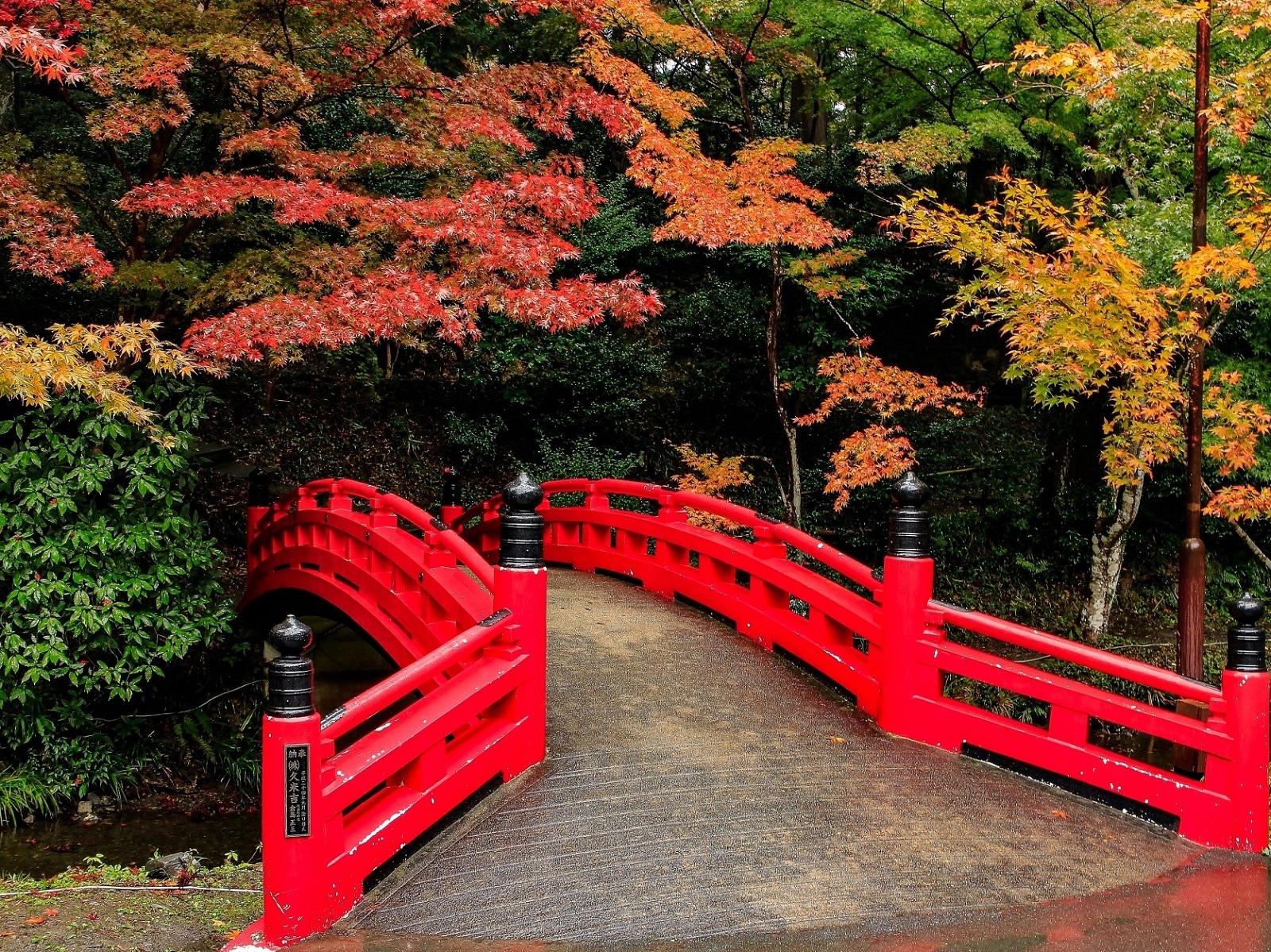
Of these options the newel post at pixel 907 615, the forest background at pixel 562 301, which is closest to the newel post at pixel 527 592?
the newel post at pixel 907 615

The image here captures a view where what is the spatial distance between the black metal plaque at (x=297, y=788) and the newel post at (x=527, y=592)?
62.3 inches

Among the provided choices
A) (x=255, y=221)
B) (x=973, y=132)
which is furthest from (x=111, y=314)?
(x=973, y=132)

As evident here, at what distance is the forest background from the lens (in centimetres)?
848

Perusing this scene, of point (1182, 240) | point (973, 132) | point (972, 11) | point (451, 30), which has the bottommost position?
point (1182, 240)

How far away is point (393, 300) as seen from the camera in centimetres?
874

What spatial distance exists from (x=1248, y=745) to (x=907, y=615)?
182 centimetres

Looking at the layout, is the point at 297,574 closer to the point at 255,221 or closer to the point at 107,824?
the point at 107,824

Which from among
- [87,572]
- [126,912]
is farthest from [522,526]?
[87,572]

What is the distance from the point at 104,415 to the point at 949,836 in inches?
272

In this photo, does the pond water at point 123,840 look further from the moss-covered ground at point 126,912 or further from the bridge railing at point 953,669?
the bridge railing at point 953,669

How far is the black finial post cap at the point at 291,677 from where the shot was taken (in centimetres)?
409

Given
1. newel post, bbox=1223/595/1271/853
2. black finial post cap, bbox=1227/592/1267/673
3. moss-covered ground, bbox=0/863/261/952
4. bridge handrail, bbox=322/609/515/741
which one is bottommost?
moss-covered ground, bbox=0/863/261/952

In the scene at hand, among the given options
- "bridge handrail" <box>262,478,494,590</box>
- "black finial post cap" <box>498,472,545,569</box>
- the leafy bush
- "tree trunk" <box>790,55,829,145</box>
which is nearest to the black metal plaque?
"black finial post cap" <box>498,472,545,569</box>

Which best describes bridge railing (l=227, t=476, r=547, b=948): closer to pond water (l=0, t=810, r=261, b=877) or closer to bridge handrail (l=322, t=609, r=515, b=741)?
bridge handrail (l=322, t=609, r=515, b=741)
